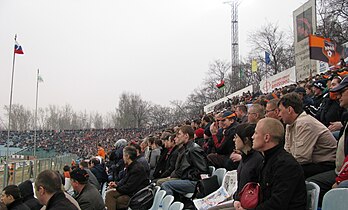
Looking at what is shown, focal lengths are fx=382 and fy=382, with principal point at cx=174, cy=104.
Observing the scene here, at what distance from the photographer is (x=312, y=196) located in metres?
3.40

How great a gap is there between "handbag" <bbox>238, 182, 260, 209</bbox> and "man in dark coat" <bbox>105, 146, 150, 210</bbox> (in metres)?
3.73

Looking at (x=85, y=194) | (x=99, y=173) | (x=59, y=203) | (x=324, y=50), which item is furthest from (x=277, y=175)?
(x=324, y=50)

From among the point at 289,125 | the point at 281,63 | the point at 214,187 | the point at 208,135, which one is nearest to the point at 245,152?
the point at 289,125

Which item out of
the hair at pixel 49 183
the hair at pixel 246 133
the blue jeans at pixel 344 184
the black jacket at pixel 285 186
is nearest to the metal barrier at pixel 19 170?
the hair at pixel 49 183

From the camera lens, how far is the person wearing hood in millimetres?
5857

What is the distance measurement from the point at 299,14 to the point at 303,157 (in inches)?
856

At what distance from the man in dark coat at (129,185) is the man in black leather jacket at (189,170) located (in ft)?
2.99

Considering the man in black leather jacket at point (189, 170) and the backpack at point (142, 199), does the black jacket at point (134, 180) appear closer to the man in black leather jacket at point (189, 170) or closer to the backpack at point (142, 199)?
the backpack at point (142, 199)

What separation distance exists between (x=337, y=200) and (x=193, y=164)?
11.7ft

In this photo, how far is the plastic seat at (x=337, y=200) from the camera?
2.93 meters

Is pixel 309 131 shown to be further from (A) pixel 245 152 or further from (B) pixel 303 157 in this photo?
(A) pixel 245 152

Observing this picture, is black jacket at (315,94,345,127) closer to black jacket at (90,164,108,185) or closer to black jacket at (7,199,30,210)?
black jacket at (7,199,30,210)

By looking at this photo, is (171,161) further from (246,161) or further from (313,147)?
(313,147)

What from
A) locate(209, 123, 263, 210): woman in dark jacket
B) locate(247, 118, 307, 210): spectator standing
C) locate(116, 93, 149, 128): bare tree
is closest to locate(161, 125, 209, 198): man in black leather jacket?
locate(209, 123, 263, 210): woman in dark jacket
